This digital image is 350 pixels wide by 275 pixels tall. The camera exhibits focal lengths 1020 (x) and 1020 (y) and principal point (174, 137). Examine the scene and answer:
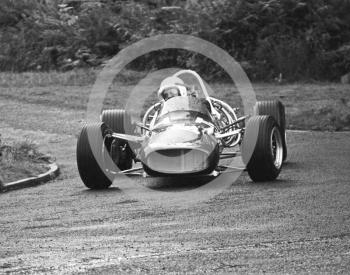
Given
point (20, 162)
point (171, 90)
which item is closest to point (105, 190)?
point (171, 90)

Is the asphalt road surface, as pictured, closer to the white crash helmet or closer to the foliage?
the white crash helmet

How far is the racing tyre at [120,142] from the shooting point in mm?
15374

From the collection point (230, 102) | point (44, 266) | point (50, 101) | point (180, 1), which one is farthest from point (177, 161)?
point (180, 1)

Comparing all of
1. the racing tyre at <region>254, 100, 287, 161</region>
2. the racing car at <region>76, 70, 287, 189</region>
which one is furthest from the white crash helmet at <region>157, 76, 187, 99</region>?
the racing tyre at <region>254, 100, 287, 161</region>

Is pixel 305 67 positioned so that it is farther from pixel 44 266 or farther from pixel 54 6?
pixel 44 266

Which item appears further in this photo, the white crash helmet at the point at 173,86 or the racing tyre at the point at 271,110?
the racing tyre at the point at 271,110

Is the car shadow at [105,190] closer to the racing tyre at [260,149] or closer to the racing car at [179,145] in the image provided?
the racing car at [179,145]

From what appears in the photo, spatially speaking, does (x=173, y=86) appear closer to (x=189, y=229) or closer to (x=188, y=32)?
(x=189, y=229)

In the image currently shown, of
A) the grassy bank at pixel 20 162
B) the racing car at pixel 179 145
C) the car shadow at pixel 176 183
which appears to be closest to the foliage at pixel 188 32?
the grassy bank at pixel 20 162

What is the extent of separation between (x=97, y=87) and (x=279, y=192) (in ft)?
56.5

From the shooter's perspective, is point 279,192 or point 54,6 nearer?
point 279,192

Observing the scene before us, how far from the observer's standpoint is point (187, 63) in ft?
101

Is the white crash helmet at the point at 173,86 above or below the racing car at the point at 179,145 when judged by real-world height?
above

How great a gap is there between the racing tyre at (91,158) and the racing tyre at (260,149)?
2.00 meters
